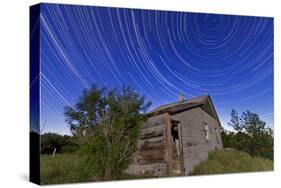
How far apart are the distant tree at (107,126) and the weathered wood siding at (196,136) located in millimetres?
839

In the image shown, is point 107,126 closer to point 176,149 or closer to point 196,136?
point 176,149

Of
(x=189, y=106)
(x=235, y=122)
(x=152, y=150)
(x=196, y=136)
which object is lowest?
(x=152, y=150)

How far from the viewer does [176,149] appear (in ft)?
42.6

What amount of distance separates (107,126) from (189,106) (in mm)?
1726

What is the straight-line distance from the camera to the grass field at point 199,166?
11.8 metres

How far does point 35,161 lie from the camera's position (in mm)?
11992

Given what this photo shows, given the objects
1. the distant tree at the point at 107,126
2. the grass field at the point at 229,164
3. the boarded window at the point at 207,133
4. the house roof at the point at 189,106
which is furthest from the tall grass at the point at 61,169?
the boarded window at the point at 207,133

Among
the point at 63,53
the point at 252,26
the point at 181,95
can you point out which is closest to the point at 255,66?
the point at 252,26

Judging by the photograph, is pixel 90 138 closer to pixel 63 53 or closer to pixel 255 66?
pixel 63 53

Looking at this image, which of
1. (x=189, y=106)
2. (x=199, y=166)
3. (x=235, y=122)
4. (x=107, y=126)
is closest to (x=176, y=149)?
(x=199, y=166)

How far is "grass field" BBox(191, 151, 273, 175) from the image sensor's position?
13.5m

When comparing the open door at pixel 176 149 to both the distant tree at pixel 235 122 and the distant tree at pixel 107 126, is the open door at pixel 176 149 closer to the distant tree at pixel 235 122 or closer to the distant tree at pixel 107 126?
the distant tree at pixel 107 126

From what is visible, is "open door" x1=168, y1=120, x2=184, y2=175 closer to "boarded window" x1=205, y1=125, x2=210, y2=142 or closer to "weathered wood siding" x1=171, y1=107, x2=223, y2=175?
"weathered wood siding" x1=171, y1=107, x2=223, y2=175

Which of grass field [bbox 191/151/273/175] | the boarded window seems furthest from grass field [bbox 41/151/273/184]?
the boarded window
